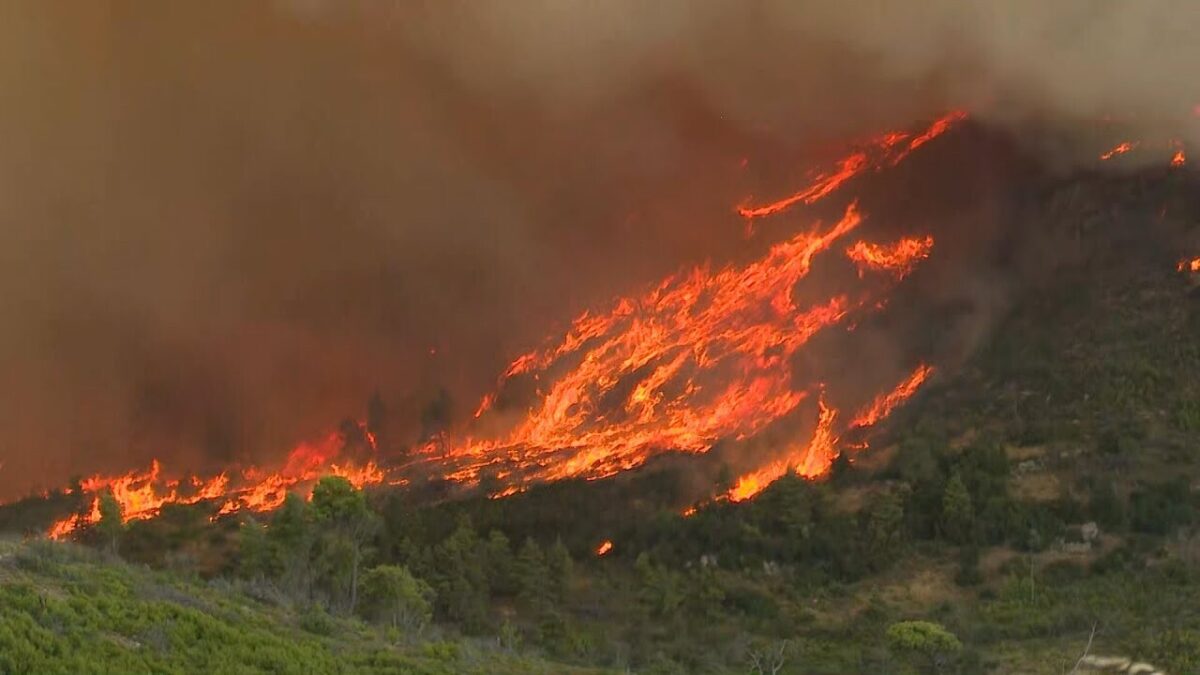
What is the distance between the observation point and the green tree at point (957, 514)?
235 ft

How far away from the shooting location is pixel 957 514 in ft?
237

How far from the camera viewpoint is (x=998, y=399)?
90.6 meters

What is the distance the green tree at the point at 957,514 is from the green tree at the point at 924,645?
23629mm

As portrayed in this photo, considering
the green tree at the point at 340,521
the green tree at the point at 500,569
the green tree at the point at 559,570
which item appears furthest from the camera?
the green tree at the point at 500,569

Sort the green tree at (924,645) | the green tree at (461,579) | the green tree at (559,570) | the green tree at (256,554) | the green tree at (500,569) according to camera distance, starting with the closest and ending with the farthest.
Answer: the green tree at (924,645)
the green tree at (256,554)
the green tree at (461,579)
the green tree at (559,570)
the green tree at (500,569)

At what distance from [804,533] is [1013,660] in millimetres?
26785

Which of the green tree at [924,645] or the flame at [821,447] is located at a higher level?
the flame at [821,447]

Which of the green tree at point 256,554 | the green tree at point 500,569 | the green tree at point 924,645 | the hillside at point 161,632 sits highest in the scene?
the green tree at point 256,554

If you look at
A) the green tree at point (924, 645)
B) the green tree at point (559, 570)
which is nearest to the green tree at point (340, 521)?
the green tree at point (559, 570)

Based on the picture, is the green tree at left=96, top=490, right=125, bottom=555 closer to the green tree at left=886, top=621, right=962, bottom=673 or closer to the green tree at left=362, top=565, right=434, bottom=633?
the green tree at left=362, top=565, right=434, bottom=633

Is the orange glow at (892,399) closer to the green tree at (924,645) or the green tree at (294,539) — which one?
the green tree at (924,645)

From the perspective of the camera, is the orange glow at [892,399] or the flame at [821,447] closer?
the flame at [821,447]

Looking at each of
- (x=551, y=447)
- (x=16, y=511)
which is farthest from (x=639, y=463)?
(x=16, y=511)

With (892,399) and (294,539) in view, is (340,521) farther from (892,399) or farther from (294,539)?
(892,399)
